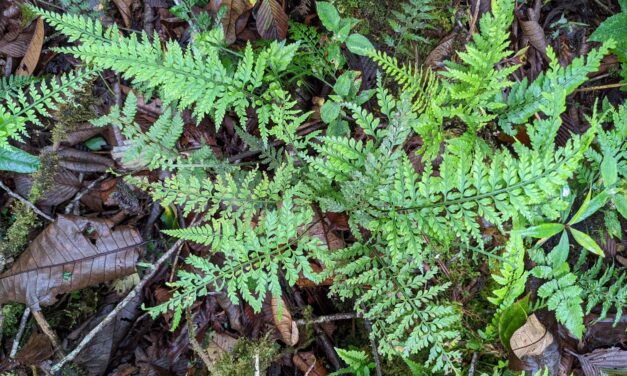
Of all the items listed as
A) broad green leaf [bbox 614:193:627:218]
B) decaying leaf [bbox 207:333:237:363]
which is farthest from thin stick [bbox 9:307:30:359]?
broad green leaf [bbox 614:193:627:218]

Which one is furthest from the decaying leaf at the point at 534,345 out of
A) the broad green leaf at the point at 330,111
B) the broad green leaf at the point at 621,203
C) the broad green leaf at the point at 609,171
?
the broad green leaf at the point at 330,111

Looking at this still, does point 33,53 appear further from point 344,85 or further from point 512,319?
point 512,319

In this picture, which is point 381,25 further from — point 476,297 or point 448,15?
point 476,297

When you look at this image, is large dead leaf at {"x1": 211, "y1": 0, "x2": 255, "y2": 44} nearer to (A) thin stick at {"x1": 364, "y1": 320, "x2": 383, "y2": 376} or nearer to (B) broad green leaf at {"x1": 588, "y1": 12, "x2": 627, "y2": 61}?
(A) thin stick at {"x1": 364, "y1": 320, "x2": 383, "y2": 376}

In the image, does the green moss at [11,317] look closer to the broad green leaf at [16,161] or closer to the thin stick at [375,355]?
the broad green leaf at [16,161]

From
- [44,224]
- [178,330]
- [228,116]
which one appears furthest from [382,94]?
[44,224]

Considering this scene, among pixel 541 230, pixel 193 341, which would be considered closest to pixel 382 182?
pixel 541 230

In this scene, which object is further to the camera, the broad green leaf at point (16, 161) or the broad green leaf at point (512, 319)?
the broad green leaf at point (16, 161)
